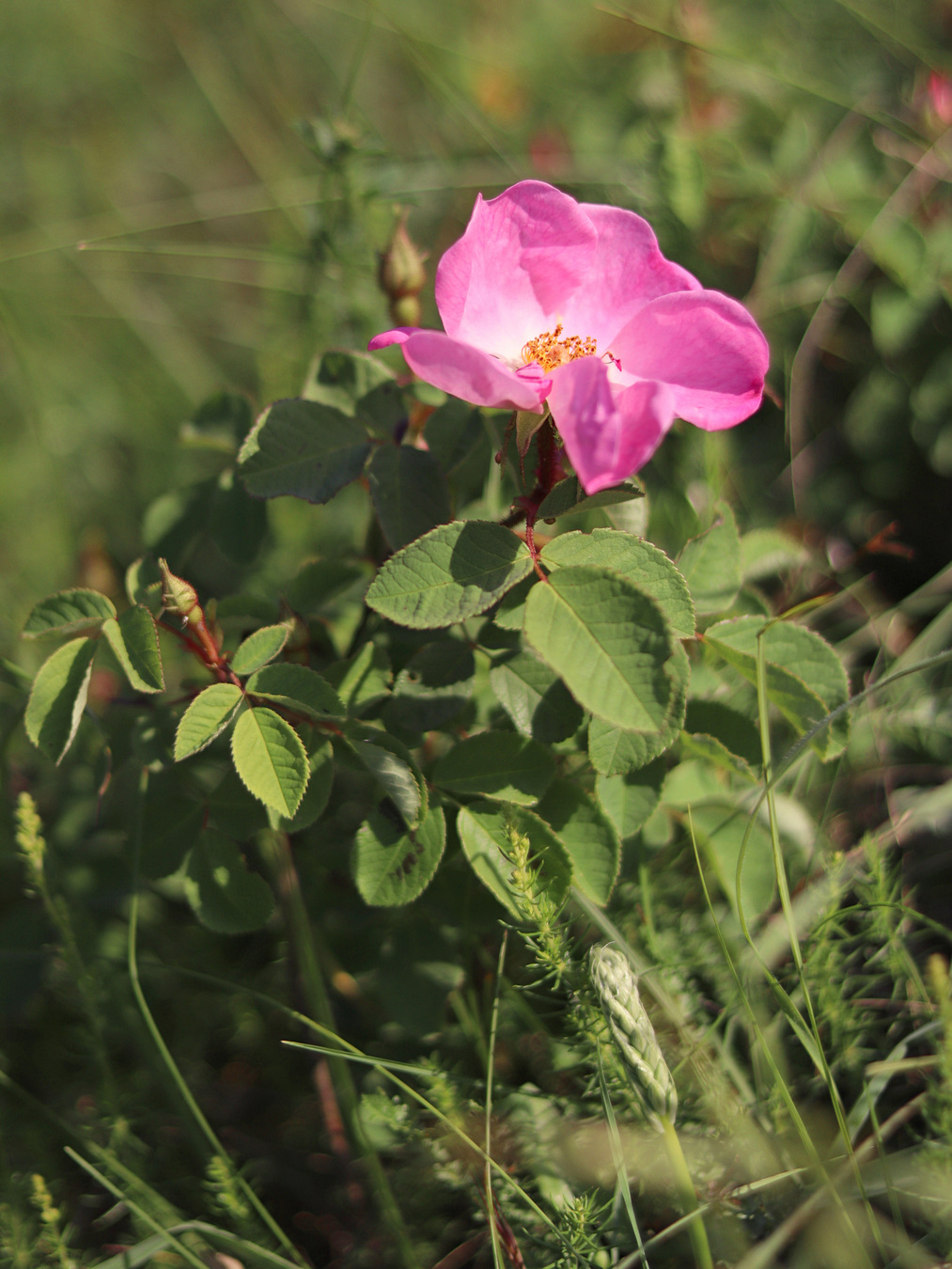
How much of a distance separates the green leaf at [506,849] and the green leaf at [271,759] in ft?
0.81

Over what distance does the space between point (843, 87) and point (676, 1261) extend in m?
2.91

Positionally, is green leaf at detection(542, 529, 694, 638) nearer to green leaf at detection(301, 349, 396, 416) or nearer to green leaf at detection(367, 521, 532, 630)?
green leaf at detection(367, 521, 532, 630)

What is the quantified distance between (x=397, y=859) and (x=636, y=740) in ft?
1.18

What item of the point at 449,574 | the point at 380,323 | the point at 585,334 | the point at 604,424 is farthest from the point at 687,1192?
the point at 380,323

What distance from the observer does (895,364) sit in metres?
2.14

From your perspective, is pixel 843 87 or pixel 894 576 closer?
pixel 894 576

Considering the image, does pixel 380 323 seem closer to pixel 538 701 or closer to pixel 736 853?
pixel 538 701

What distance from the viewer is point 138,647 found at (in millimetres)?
1160

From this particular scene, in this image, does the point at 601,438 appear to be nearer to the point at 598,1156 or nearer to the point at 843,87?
the point at 598,1156

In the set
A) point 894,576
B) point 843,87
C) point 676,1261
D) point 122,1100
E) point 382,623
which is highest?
point 843,87

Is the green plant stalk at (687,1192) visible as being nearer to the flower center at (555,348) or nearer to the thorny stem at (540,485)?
the thorny stem at (540,485)

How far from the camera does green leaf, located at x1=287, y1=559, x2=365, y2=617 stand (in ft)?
4.68

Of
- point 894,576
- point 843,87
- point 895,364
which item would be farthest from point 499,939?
point 843,87

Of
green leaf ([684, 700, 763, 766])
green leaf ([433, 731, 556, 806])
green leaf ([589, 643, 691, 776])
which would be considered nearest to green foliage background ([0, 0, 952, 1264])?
green leaf ([684, 700, 763, 766])
